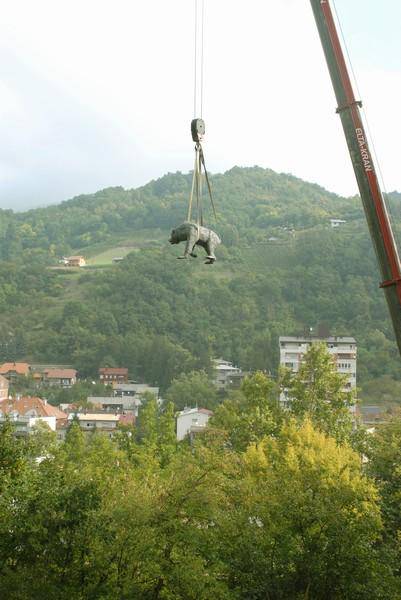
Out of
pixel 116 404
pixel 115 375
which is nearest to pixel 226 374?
pixel 115 375

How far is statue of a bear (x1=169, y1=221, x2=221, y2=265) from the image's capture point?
38.0 feet

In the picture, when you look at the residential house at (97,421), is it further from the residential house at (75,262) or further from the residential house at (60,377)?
the residential house at (75,262)

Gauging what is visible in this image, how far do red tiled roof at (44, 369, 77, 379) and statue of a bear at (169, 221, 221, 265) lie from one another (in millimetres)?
108151

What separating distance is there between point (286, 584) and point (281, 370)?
73.1ft

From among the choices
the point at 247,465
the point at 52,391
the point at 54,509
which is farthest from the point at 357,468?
the point at 52,391

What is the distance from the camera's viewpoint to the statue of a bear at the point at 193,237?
11.6 m

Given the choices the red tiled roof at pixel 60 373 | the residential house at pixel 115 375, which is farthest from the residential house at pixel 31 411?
the residential house at pixel 115 375

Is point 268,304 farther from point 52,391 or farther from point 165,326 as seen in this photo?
point 52,391

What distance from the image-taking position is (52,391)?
110 m

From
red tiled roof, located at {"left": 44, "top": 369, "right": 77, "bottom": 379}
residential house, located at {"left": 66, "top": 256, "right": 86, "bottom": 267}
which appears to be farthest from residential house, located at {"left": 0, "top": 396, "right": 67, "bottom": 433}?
residential house, located at {"left": 66, "top": 256, "right": 86, "bottom": 267}

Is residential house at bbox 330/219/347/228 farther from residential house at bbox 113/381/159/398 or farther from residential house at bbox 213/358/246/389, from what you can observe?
residential house at bbox 113/381/159/398

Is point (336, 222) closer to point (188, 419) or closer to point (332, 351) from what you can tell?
point (332, 351)

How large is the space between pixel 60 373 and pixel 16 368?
6.20 m

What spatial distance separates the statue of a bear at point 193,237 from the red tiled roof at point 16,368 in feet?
357
